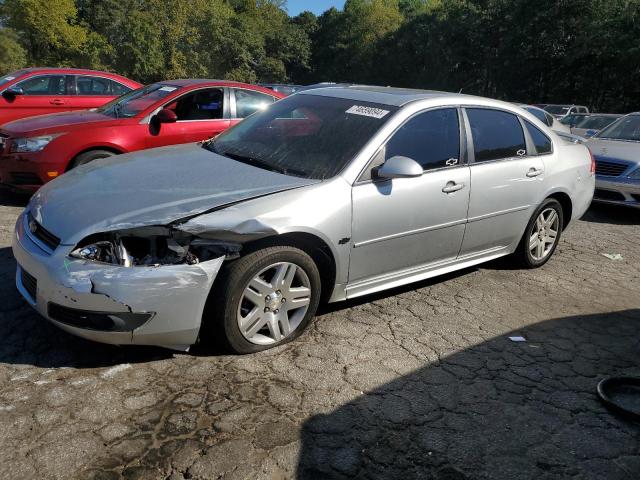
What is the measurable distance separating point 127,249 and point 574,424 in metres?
2.55

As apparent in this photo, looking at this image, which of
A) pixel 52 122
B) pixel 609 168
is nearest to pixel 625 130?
pixel 609 168

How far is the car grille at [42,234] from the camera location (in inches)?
118

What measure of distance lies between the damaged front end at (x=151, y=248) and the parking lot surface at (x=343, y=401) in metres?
0.65

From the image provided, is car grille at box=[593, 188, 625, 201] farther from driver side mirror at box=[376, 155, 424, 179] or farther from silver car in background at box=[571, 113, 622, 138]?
silver car in background at box=[571, 113, 622, 138]

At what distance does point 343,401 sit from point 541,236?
3072mm

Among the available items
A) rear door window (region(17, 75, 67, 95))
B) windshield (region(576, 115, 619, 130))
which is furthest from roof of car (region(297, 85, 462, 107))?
windshield (region(576, 115, 619, 130))

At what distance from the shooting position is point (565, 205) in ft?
17.5

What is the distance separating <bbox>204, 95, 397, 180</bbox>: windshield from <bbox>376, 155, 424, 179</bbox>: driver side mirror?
0.23 meters

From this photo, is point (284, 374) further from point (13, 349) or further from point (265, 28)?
point (265, 28)

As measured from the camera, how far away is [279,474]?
2363 mm

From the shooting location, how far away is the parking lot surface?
2.45m

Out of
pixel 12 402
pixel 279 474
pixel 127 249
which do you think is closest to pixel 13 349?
pixel 12 402

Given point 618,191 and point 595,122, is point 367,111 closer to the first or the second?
point 618,191

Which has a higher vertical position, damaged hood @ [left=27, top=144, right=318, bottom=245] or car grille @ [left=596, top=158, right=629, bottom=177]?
damaged hood @ [left=27, top=144, right=318, bottom=245]
